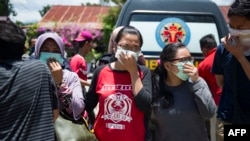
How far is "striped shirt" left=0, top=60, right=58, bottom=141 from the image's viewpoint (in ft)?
7.41

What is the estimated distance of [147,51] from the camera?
545cm

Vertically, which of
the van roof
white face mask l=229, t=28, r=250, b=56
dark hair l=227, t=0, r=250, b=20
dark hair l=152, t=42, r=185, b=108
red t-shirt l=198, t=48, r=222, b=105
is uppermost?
the van roof

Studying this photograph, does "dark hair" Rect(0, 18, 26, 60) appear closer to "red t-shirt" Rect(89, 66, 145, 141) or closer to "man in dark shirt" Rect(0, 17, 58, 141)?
"man in dark shirt" Rect(0, 17, 58, 141)

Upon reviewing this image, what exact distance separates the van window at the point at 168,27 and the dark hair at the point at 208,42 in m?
0.20

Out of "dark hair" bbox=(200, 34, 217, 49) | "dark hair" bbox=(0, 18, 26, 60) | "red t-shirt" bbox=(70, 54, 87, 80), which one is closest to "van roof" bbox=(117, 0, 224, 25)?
"dark hair" bbox=(200, 34, 217, 49)

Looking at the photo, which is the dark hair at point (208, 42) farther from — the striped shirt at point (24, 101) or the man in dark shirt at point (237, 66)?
the striped shirt at point (24, 101)

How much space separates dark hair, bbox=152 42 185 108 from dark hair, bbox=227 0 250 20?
0.51 m

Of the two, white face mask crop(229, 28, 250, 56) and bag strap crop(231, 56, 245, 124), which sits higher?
white face mask crop(229, 28, 250, 56)

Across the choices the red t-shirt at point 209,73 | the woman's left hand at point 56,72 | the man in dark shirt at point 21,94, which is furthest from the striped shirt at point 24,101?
the red t-shirt at point 209,73

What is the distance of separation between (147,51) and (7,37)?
10.8 feet

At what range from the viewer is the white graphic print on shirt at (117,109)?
2.96 metres

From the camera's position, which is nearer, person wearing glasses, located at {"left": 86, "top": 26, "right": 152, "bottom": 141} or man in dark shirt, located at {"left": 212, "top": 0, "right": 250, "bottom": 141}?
man in dark shirt, located at {"left": 212, "top": 0, "right": 250, "bottom": 141}

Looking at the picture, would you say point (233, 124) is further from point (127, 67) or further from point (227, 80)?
point (127, 67)

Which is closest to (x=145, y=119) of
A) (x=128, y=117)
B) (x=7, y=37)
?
(x=128, y=117)
